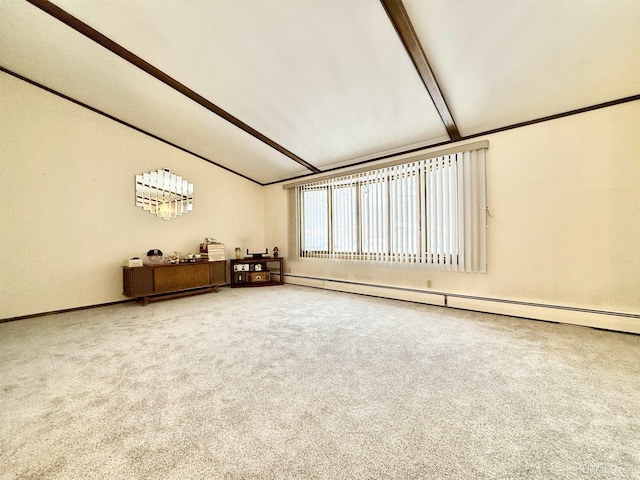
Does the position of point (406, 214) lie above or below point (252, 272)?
above

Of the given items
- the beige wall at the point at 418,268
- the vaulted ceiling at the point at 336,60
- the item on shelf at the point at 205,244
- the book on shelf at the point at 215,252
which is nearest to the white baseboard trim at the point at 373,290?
the beige wall at the point at 418,268

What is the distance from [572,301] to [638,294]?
0.50 metres

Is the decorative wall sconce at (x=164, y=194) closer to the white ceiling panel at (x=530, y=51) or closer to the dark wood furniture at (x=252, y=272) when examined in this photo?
Result: the dark wood furniture at (x=252, y=272)

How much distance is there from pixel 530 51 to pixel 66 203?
18.6 ft

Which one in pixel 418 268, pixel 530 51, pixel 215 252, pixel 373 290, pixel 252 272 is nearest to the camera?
pixel 530 51

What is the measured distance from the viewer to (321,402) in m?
1.49

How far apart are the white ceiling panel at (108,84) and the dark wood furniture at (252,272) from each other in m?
2.09

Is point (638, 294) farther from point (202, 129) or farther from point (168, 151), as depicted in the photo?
point (168, 151)

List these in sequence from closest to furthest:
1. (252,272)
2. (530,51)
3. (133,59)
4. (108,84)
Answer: (530,51) < (133,59) < (108,84) < (252,272)

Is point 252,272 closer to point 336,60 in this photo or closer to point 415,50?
point 336,60

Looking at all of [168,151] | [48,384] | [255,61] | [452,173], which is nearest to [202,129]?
[168,151]

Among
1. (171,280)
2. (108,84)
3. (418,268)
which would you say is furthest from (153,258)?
(418,268)

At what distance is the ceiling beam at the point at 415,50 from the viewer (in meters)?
1.86

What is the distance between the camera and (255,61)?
8.30 feet
